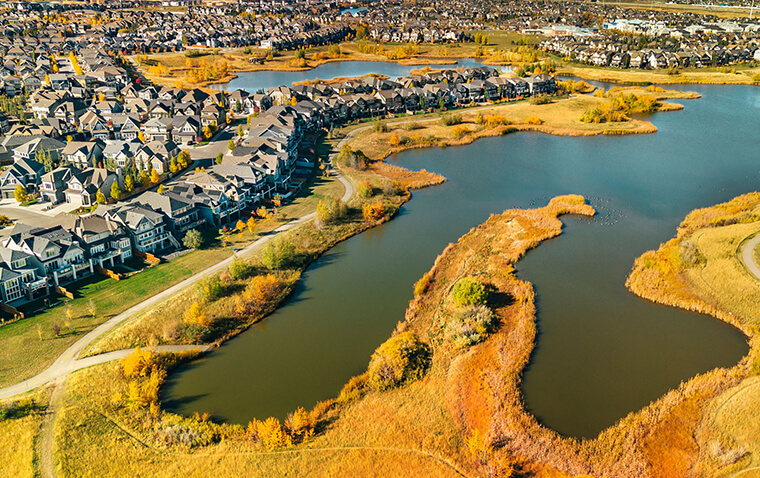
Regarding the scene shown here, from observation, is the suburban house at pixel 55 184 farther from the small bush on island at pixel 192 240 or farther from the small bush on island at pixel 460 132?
the small bush on island at pixel 460 132

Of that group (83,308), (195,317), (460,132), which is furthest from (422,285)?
(460,132)

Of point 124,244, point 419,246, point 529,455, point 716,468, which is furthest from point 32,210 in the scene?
point 716,468

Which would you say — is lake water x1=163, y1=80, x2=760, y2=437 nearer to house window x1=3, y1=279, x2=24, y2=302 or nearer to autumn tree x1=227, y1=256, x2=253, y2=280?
autumn tree x1=227, y1=256, x2=253, y2=280

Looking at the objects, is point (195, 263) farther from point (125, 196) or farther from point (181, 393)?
point (125, 196)

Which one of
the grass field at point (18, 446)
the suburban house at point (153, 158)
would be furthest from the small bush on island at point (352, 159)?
the grass field at point (18, 446)

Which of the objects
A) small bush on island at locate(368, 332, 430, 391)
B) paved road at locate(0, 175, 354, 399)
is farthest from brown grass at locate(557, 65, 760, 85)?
small bush on island at locate(368, 332, 430, 391)

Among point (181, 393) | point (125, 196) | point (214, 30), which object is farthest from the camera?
point (214, 30)
